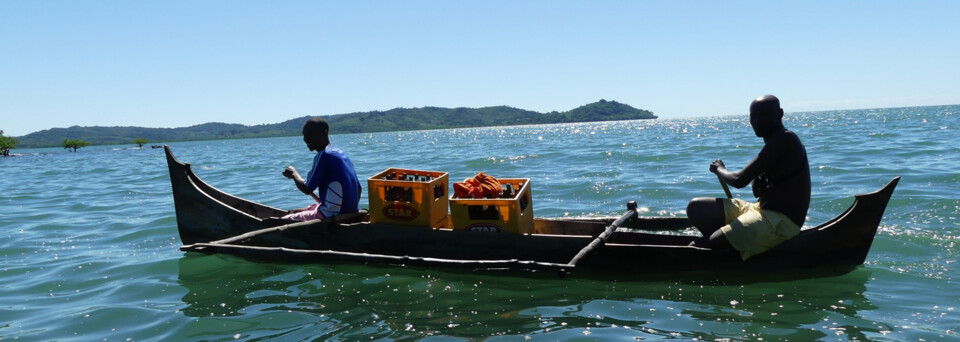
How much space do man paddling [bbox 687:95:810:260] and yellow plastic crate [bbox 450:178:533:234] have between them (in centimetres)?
211

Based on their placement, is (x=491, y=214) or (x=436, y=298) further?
(x=491, y=214)

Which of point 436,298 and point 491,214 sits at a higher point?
point 491,214

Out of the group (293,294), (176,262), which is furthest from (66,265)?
(293,294)

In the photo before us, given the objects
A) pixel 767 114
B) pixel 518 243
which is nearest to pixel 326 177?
pixel 518 243

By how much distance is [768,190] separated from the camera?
643 cm

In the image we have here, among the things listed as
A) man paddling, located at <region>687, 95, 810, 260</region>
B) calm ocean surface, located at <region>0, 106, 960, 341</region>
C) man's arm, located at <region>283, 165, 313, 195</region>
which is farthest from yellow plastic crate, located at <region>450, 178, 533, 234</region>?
man paddling, located at <region>687, 95, 810, 260</region>

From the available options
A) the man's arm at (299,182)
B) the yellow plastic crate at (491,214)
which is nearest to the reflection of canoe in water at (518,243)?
the yellow plastic crate at (491,214)

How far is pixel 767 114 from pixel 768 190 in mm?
867

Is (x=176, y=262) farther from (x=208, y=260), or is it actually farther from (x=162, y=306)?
(x=162, y=306)

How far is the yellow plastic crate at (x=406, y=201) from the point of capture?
7742 millimetres

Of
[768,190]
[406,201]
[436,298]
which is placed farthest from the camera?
[406,201]

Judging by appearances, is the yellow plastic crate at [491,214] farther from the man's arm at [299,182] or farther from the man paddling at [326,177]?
the man's arm at [299,182]

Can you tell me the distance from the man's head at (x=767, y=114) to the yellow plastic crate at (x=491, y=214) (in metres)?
2.71

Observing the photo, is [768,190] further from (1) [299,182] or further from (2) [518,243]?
(1) [299,182]
